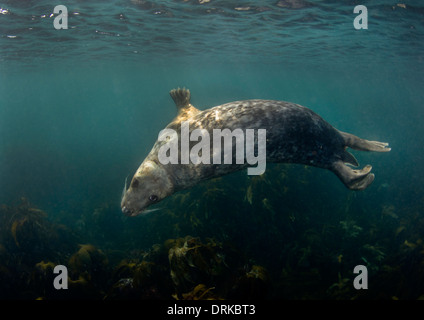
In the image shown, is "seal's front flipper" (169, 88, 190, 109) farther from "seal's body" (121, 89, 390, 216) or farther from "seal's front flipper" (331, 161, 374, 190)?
"seal's front flipper" (331, 161, 374, 190)

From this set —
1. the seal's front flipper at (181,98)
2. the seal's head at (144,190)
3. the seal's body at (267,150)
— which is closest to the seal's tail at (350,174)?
the seal's body at (267,150)

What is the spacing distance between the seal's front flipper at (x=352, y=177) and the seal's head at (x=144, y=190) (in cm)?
283

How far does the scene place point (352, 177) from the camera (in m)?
3.83

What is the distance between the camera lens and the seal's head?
358 centimetres

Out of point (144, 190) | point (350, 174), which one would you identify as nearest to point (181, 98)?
point (144, 190)

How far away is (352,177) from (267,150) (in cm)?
156

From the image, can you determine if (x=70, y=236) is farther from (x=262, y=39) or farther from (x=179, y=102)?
(x=262, y=39)

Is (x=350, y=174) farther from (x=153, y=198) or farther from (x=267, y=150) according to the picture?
(x=153, y=198)

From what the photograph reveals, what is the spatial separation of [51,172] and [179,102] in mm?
19269

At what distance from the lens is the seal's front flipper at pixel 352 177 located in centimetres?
384

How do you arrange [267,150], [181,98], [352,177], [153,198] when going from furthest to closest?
[181,98], [352,177], [153,198], [267,150]

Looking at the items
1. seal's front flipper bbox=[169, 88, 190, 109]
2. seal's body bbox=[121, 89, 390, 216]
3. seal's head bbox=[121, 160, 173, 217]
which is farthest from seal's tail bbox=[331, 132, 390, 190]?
seal's front flipper bbox=[169, 88, 190, 109]

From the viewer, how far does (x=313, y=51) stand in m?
20.9

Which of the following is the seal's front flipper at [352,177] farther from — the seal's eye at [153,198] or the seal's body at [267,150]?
the seal's eye at [153,198]
